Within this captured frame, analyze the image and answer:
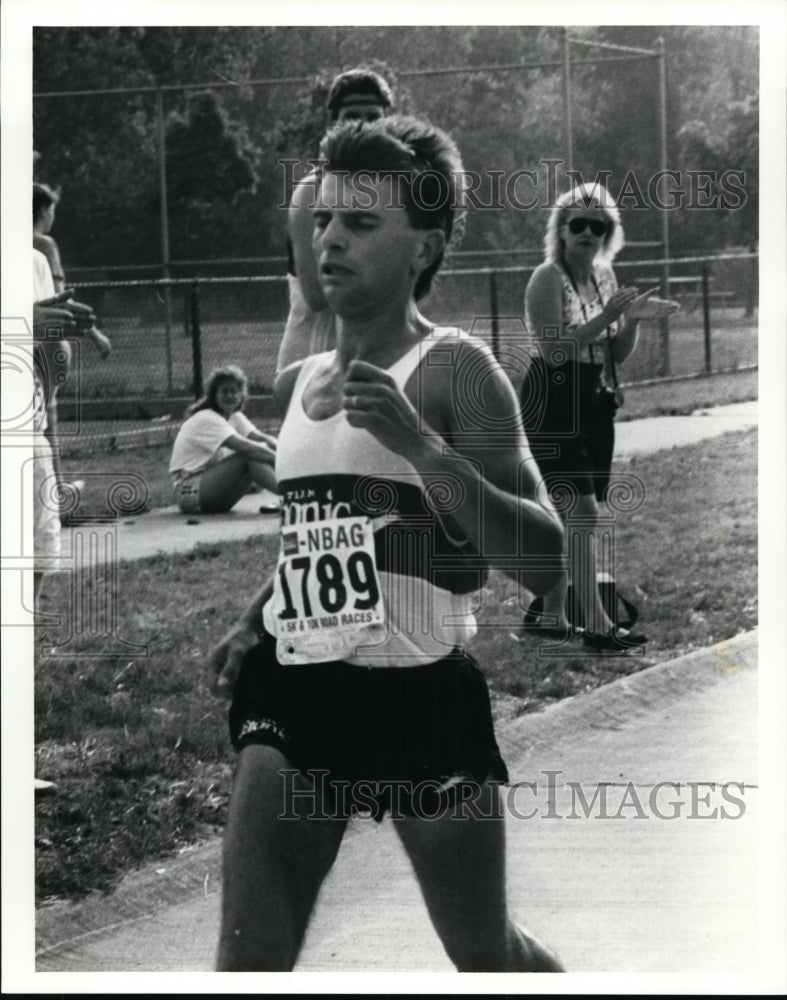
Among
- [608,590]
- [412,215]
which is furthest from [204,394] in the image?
[608,590]

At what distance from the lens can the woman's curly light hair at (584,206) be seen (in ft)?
14.0

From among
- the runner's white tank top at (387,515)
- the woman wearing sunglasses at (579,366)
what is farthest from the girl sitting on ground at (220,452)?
the woman wearing sunglasses at (579,366)

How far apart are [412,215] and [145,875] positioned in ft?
6.18

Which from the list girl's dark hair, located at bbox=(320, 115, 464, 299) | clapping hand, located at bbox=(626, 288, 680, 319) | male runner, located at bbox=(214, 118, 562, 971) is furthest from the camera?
clapping hand, located at bbox=(626, 288, 680, 319)

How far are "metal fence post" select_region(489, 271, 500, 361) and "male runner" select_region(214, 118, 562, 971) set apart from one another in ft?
1.31

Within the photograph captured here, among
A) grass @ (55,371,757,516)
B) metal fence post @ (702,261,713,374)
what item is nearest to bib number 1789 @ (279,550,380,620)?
grass @ (55,371,757,516)

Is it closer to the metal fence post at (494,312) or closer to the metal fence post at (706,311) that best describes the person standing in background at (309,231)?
the metal fence post at (494,312)

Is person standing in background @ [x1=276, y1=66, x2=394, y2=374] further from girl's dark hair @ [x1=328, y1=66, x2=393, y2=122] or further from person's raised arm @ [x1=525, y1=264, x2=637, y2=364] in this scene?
person's raised arm @ [x1=525, y1=264, x2=637, y2=364]

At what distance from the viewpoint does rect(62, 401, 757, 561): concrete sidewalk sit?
14.3 ft

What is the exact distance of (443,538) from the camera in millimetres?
3773

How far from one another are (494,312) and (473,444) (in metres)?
0.69

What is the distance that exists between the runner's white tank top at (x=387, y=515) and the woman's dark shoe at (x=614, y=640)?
0.87 meters

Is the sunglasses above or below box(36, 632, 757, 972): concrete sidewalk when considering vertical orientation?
above

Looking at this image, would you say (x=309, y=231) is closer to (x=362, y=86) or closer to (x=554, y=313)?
(x=362, y=86)
